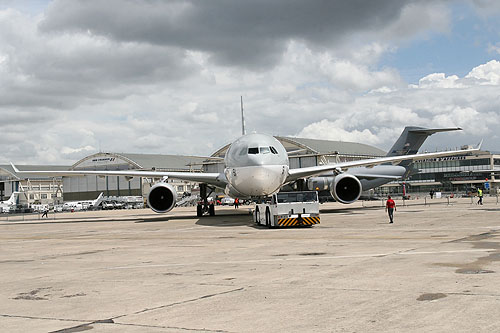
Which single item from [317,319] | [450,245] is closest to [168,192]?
[450,245]

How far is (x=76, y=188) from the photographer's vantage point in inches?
4242

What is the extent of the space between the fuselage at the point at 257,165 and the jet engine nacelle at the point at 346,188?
12.9ft

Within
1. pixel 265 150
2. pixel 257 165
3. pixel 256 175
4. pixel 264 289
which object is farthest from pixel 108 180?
pixel 264 289

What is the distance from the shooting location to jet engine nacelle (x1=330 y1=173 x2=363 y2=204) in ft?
99.6

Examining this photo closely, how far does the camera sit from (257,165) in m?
25.9

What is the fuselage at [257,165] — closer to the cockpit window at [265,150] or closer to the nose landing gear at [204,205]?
the cockpit window at [265,150]

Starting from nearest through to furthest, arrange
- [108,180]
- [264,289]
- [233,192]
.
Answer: [264,289], [233,192], [108,180]

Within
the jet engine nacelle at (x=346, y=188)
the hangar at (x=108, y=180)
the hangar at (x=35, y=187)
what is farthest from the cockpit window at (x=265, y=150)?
the hangar at (x=35, y=187)

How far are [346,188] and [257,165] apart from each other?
7.16m

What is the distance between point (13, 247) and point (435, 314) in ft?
55.2

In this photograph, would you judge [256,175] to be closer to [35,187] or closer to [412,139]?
[412,139]

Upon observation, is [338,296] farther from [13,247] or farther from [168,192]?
[168,192]

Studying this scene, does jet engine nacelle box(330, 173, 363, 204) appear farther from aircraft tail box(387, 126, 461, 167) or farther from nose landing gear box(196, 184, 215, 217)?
aircraft tail box(387, 126, 461, 167)

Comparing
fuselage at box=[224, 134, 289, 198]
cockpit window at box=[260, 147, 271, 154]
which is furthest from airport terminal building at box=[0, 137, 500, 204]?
cockpit window at box=[260, 147, 271, 154]
